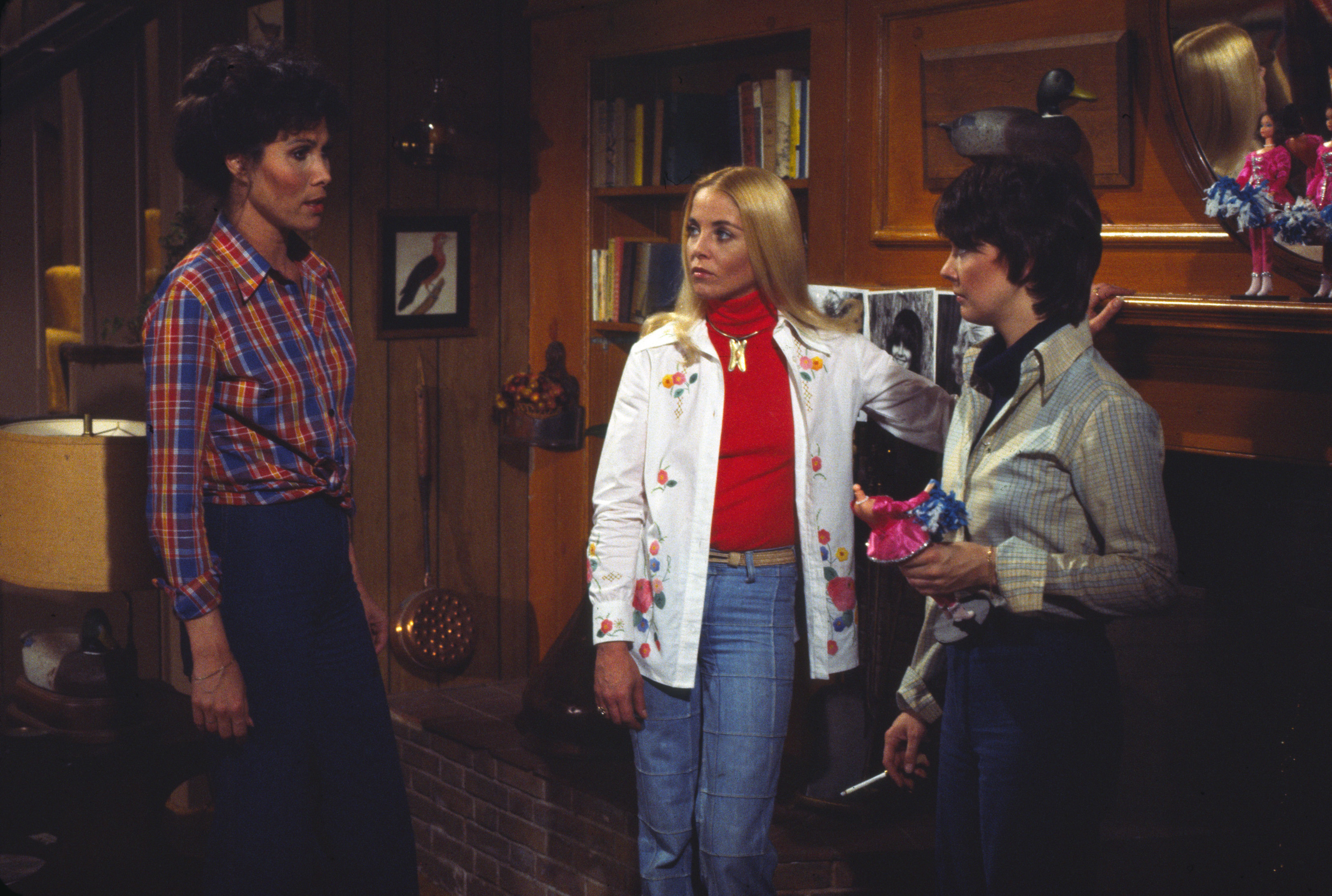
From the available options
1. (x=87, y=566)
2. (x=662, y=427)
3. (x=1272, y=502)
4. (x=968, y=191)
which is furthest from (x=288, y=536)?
(x=1272, y=502)

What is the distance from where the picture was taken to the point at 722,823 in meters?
2.02

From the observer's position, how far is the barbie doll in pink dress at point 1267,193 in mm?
2191

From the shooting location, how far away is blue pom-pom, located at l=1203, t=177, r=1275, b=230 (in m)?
2.17

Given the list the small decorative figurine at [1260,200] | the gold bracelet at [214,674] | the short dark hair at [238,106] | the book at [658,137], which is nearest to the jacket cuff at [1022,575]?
the small decorative figurine at [1260,200]

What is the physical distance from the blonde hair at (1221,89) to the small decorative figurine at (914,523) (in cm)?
121

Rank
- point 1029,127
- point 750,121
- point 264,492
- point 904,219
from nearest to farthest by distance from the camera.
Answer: point 264,492
point 1029,127
point 904,219
point 750,121

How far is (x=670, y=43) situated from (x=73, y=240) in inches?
119

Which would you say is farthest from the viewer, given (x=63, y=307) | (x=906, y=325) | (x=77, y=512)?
(x=63, y=307)

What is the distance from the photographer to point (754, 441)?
81.5 inches

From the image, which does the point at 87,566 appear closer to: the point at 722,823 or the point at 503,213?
the point at 722,823

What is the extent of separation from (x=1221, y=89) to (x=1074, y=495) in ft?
4.02

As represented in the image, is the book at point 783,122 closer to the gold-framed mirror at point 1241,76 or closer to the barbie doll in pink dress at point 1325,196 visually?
the gold-framed mirror at point 1241,76

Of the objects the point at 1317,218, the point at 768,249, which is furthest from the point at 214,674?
the point at 1317,218

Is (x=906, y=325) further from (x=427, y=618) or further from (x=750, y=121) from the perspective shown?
(x=427, y=618)
